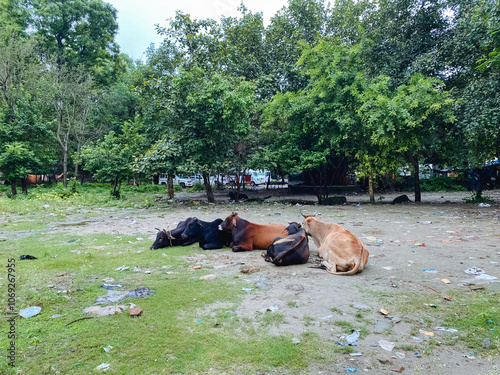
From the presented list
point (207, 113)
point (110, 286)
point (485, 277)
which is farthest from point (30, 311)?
point (207, 113)

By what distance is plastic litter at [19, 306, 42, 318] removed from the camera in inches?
136

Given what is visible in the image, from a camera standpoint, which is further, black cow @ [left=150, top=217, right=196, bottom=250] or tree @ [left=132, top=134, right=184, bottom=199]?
tree @ [left=132, top=134, right=184, bottom=199]

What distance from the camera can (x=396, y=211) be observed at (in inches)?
490

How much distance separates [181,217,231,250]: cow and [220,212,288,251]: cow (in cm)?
33

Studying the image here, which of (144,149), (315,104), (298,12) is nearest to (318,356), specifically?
(315,104)

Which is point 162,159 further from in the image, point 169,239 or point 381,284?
point 381,284

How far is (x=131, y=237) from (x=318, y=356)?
654 cm

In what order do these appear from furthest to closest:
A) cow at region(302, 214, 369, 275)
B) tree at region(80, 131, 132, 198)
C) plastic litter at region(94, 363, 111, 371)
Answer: tree at region(80, 131, 132, 198)
cow at region(302, 214, 369, 275)
plastic litter at region(94, 363, 111, 371)

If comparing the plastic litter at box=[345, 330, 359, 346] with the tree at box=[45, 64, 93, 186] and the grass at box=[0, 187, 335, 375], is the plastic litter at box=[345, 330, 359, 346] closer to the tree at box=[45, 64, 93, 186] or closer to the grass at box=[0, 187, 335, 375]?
the grass at box=[0, 187, 335, 375]

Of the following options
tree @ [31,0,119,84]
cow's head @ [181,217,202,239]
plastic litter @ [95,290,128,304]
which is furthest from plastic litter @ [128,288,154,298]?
tree @ [31,0,119,84]

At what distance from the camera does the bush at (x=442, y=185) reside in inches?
972

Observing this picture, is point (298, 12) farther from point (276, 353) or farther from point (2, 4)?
point (2, 4)

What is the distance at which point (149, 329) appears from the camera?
125 inches

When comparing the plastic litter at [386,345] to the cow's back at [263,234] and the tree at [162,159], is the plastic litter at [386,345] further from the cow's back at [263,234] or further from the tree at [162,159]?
the tree at [162,159]
